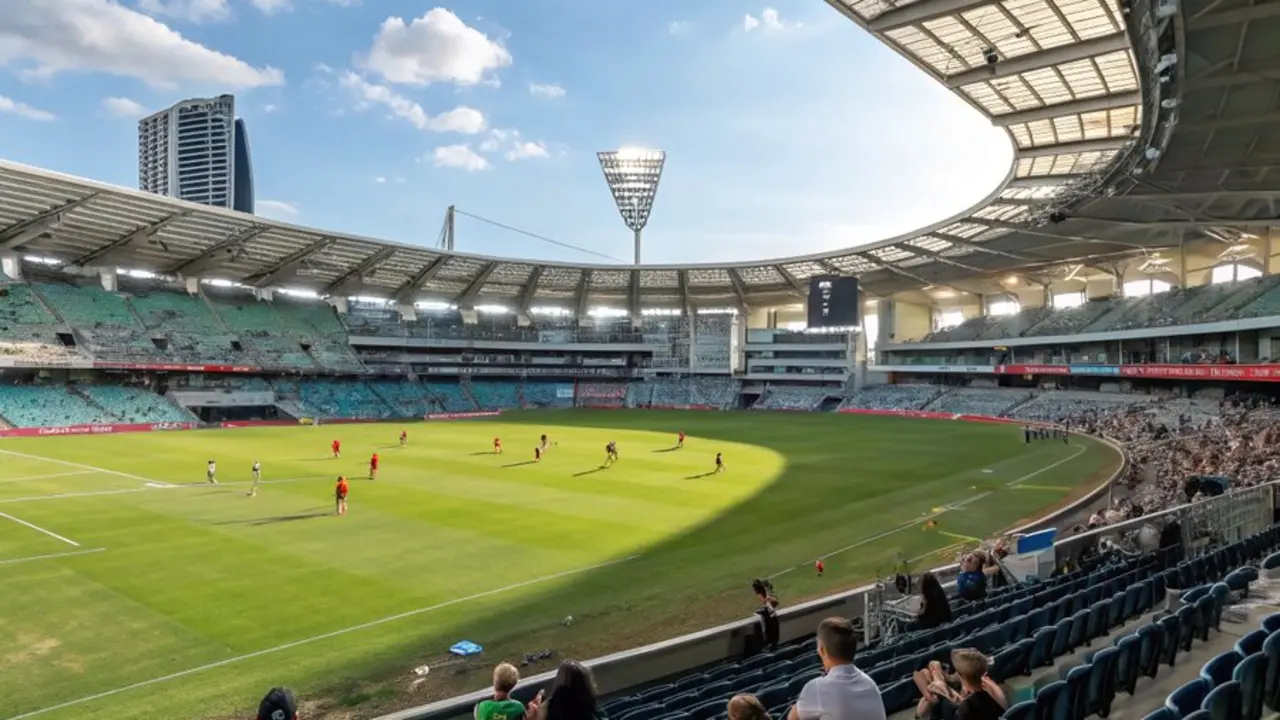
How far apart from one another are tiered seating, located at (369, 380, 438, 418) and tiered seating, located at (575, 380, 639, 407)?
74.1ft

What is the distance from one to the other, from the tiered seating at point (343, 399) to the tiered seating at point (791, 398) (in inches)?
1892

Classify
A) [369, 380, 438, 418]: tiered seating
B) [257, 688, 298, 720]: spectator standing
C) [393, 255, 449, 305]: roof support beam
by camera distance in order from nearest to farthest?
1. [257, 688, 298, 720]: spectator standing
2. [393, 255, 449, 305]: roof support beam
3. [369, 380, 438, 418]: tiered seating

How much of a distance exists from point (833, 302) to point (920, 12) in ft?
165

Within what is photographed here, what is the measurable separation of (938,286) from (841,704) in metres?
94.1

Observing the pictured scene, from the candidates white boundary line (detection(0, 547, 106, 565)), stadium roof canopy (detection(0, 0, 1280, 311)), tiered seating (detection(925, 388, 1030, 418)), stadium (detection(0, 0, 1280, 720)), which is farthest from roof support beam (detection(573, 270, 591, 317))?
white boundary line (detection(0, 547, 106, 565))

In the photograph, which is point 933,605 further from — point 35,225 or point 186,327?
point 186,327

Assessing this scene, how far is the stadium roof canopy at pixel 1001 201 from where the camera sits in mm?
26281

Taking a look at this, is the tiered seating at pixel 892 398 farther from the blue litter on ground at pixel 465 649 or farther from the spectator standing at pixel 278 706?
the spectator standing at pixel 278 706

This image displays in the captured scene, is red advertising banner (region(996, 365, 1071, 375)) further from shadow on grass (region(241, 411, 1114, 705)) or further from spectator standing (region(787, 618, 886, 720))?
spectator standing (region(787, 618, 886, 720))

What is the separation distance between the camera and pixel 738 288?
9625 cm

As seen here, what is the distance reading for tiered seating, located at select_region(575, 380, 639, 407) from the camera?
4028 inches

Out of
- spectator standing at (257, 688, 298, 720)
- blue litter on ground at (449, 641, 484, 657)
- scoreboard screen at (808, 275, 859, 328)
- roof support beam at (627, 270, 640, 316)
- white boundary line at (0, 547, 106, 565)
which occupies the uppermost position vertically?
roof support beam at (627, 270, 640, 316)

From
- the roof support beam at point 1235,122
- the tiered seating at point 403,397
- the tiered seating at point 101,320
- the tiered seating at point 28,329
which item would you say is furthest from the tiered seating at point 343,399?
the roof support beam at point 1235,122

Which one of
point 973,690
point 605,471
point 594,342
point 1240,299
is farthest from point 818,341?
point 973,690
